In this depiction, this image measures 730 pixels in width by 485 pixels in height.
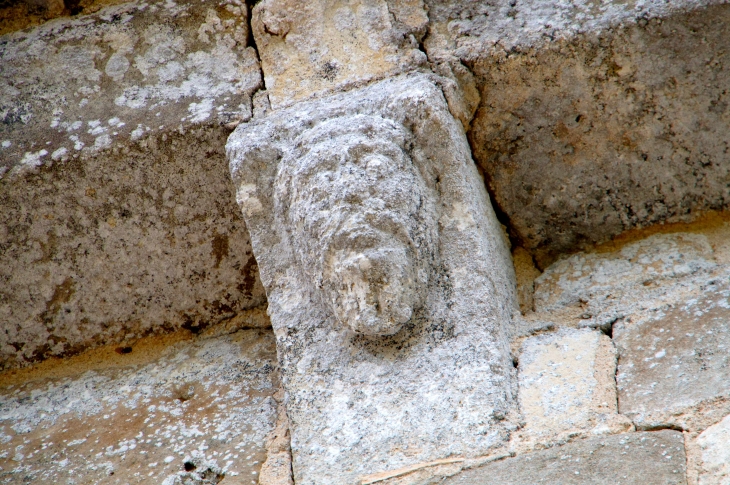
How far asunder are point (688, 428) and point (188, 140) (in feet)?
4.56

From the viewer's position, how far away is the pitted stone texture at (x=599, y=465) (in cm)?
134

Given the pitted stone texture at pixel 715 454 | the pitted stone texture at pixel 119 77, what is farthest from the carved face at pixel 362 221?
the pitted stone texture at pixel 715 454

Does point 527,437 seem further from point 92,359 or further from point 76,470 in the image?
point 92,359

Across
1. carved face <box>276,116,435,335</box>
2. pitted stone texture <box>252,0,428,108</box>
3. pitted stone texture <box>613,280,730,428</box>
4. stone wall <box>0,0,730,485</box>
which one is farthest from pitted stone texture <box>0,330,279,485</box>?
pitted stone texture <box>613,280,730,428</box>

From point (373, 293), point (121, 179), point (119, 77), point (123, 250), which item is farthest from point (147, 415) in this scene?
point (119, 77)

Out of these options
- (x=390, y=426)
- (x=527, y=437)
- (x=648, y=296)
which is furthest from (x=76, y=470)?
(x=648, y=296)

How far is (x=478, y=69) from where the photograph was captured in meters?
2.01

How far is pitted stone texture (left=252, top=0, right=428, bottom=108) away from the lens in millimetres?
2088

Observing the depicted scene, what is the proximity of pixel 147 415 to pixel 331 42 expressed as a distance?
114 centimetres

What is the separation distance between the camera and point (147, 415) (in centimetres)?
199

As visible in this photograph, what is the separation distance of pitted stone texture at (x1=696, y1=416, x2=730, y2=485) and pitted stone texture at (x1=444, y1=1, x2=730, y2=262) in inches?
31.4

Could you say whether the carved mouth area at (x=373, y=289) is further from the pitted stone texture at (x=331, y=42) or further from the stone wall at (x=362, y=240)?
the pitted stone texture at (x=331, y=42)

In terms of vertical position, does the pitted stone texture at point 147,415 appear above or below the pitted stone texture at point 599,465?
above

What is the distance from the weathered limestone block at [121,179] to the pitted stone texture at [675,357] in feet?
3.47
